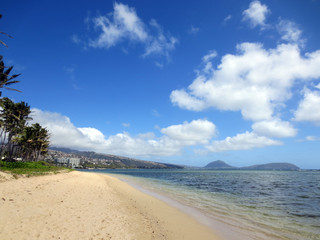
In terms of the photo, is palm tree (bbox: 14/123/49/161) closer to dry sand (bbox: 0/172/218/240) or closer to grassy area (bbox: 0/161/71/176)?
grassy area (bbox: 0/161/71/176)

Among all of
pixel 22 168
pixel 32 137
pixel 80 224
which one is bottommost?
pixel 22 168

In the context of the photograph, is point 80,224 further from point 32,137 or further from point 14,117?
point 32,137

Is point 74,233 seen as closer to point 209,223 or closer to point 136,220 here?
point 136,220

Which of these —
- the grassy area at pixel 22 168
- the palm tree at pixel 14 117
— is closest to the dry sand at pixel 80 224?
the grassy area at pixel 22 168

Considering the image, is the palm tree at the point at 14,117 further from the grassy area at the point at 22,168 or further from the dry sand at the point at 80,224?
the dry sand at the point at 80,224

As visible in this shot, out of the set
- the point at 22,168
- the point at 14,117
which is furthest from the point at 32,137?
the point at 22,168

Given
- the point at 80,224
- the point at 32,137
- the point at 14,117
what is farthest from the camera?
the point at 32,137

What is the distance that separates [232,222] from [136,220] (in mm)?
6828

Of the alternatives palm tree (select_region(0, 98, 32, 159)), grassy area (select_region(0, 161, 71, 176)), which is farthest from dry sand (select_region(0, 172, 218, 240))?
palm tree (select_region(0, 98, 32, 159))

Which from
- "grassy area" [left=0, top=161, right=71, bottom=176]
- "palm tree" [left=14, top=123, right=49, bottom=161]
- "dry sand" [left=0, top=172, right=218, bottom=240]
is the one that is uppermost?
"palm tree" [left=14, top=123, right=49, bottom=161]

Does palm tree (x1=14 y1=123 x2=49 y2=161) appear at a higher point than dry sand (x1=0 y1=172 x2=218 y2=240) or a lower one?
higher

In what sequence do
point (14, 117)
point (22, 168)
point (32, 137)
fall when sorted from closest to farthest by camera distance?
point (22, 168), point (14, 117), point (32, 137)

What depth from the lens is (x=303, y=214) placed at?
16078 mm

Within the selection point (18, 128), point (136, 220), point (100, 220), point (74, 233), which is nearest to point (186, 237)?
point (136, 220)
